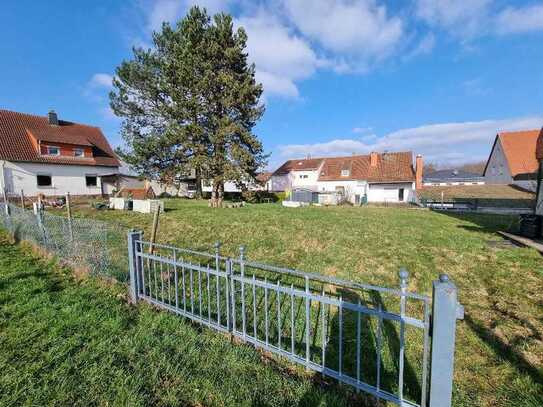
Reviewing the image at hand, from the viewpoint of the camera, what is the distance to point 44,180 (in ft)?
72.2

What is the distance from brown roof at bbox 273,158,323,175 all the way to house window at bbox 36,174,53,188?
88.6 ft

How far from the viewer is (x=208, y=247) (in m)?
7.79

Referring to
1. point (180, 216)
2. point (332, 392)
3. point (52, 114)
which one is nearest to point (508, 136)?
Result: point (180, 216)

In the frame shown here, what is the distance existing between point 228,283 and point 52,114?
3151 centimetres

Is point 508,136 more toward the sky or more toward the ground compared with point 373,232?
more toward the sky

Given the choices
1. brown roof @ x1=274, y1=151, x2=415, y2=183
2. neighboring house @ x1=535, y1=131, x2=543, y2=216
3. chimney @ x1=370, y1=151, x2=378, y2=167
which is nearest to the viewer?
neighboring house @ x1=535, y1=131, x2=543, y2=216

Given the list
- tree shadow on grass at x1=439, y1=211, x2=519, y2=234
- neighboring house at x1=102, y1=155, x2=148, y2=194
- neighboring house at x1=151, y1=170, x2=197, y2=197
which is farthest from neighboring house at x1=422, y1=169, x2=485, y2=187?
neighboring house at x1=102, y1=155, x2=148, y2=194

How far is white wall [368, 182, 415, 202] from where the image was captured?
28.5m

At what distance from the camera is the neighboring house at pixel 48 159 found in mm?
20469

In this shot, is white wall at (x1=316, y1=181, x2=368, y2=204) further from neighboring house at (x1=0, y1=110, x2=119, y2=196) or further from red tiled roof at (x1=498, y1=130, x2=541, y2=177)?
neighboring house at (x1=0, y1=110, x2=119, y2=196)

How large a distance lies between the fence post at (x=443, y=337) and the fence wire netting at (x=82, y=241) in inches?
A: 184

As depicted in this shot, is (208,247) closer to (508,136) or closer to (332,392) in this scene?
(332,392)

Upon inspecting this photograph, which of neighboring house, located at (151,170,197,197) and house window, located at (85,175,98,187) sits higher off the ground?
house window, located at (85,175,98,187)

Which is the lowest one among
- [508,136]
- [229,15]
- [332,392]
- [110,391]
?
[332,392]
